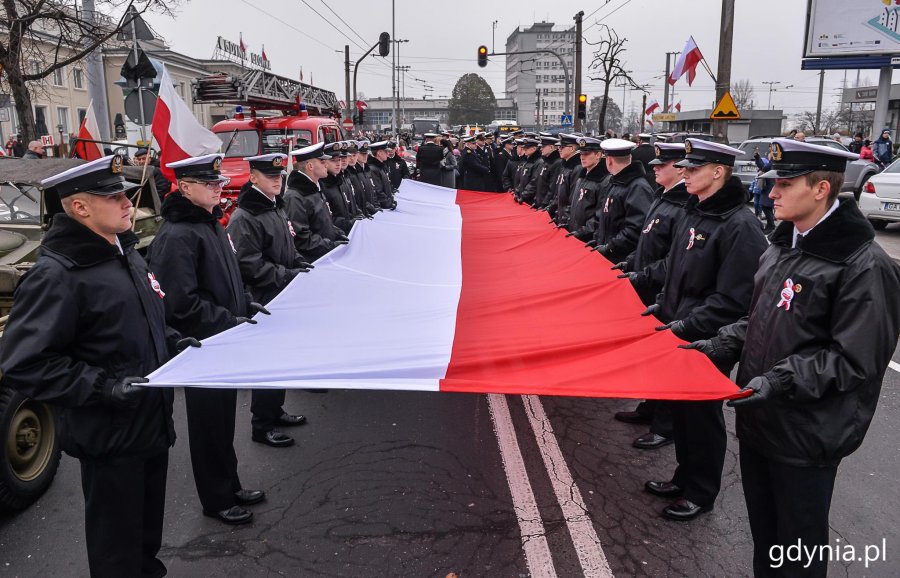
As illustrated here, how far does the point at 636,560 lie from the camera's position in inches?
145

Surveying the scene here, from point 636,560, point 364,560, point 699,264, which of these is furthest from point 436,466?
point 699,264

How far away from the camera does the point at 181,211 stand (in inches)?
156

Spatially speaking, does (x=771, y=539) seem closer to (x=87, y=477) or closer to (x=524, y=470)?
(x=524, y=470)

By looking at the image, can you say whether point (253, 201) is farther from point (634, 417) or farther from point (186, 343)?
point (634, 417)

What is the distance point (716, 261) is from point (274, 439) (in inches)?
139

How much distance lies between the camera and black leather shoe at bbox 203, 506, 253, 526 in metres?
4.09

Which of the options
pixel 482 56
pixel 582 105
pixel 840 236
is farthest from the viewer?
pixel 482 56

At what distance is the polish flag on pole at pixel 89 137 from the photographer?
931cm

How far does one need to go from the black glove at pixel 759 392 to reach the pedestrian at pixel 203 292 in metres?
2.94

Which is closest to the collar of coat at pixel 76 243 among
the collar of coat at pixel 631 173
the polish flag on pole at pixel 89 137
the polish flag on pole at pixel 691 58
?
the collar of coat at pixel 631 173

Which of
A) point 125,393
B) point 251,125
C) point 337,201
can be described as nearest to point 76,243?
point 125,393

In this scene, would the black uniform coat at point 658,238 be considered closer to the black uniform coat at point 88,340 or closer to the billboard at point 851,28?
the black uniform coat at point 88,340

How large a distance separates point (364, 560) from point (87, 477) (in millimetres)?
1507

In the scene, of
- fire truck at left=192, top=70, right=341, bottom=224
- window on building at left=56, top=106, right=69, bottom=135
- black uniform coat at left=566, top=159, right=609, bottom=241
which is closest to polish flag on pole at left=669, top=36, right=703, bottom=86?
fire truck at left=192, top=70, right=341, bottom=224
